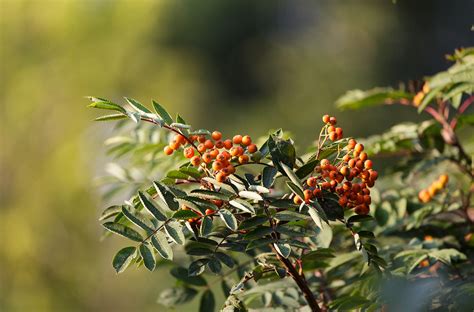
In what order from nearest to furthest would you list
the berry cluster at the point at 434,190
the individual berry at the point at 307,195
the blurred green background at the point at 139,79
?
the individual berry at the point at 307,195 → the berry cluster at the point at 434,190 → the blurred green background at the point at 139,79

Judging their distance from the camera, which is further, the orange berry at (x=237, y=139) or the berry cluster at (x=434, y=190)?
the berry cluster at (x=434, y=190)

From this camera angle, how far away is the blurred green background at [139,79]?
4949 millimetres

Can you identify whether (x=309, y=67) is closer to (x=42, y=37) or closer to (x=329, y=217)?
(x=42, y=37)

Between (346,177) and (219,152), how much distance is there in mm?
124

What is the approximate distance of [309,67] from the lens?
23.7 feet

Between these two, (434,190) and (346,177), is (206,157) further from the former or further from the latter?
A: (434,190)

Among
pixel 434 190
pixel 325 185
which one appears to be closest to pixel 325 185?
pixel 325 185

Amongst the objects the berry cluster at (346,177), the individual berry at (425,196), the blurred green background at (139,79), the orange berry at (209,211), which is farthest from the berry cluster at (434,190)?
the blurred green background at (139,79)

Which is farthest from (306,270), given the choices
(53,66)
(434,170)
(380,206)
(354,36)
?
(354,36)

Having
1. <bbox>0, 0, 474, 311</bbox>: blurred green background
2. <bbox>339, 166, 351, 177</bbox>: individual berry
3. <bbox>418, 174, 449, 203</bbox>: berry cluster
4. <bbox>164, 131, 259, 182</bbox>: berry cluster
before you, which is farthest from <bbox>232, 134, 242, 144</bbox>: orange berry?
<bbox>0, 0, 474, 311</bbox>: blurred green background

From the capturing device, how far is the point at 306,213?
26.8 inches

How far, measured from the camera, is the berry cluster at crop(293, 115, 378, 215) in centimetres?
68

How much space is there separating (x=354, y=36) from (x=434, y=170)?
21.4 feet

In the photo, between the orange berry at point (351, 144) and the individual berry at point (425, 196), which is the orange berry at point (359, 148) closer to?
the orange berry at point (351, 144)
